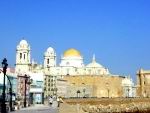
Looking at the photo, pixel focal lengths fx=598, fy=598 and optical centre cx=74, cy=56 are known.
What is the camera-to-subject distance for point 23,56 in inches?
5610

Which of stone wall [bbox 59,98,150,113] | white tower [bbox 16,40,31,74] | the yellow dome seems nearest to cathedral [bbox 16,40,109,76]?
the yellow dome

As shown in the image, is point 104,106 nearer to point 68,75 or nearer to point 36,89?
point 36,89

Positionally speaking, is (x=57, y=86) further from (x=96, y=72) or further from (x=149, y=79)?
(x=149, y=79)

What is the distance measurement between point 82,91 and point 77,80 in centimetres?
591

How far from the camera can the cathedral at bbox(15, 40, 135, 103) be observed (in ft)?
436

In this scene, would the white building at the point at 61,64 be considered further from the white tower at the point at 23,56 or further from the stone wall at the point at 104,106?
the stone wall at the point at 104,106

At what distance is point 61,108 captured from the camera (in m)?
36.1

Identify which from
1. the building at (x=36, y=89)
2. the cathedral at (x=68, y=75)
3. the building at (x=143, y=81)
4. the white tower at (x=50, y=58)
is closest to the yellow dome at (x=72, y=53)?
the cathedral at (x=68, y=75)

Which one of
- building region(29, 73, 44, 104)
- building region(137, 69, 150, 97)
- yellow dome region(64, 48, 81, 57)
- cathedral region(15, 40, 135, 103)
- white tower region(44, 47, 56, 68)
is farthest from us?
white tower region(44, 47, 56, 68)

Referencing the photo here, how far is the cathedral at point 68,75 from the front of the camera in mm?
132750

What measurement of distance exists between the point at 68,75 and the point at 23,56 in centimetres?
1166

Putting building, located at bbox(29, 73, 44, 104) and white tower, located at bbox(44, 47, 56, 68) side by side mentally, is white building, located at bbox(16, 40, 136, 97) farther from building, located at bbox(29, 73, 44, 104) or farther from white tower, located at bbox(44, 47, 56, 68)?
building, located at bbox(29, 73, 44, 104)

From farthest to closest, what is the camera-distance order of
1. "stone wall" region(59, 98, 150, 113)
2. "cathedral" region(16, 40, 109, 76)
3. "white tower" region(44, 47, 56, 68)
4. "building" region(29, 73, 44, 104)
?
"white tower" region(44, 47, 56, 68)
"cathedral" region(16, 40, 109, 76)
"building" region(29, 73, 44, 104)
"stone wall" region(59, 98, 150, 113)

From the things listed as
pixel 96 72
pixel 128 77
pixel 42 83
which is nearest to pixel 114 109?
pixel 42 83
